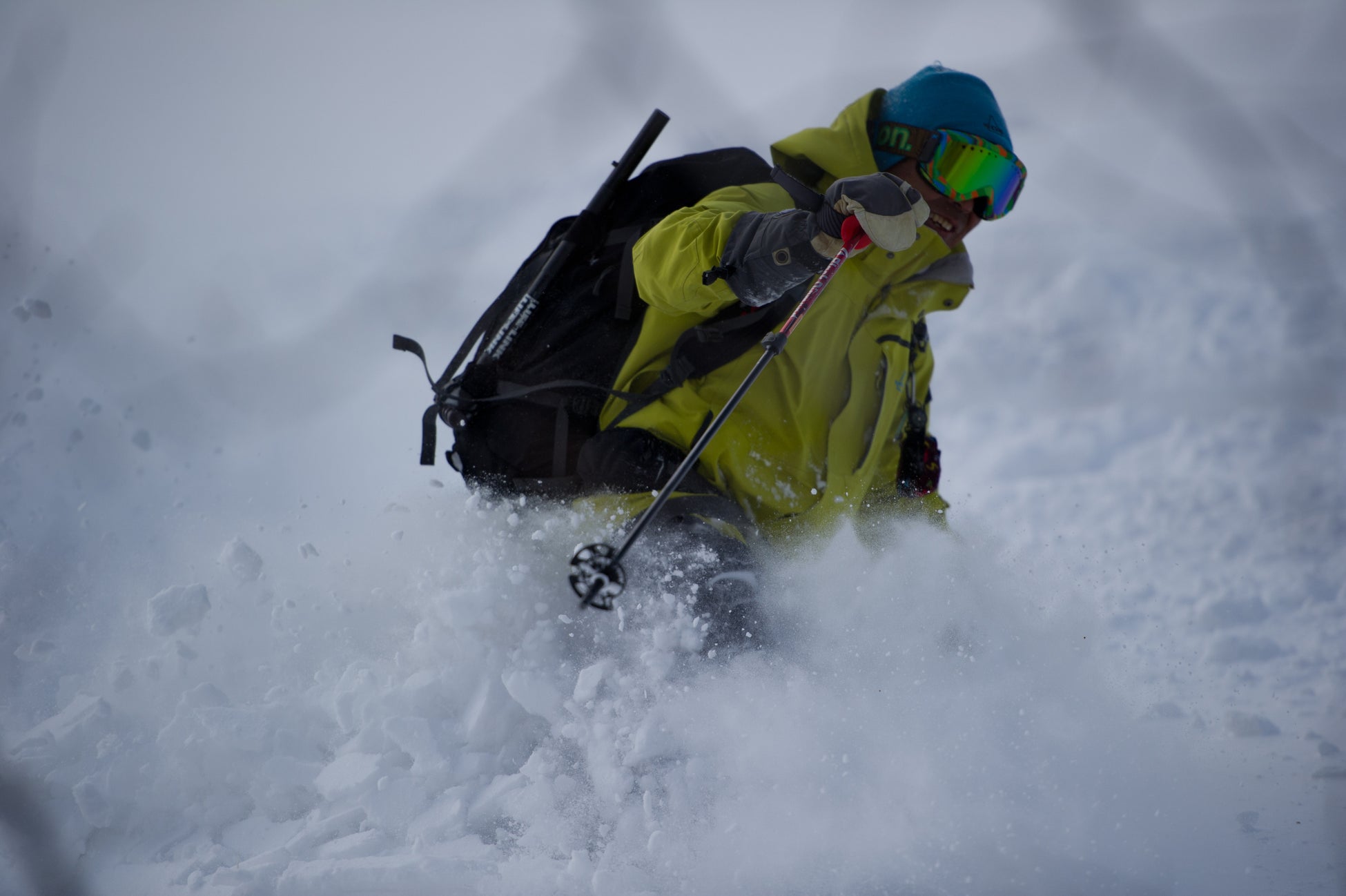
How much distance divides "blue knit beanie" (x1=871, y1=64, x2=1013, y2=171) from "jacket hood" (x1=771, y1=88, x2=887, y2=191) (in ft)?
0.53

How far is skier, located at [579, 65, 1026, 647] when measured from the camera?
103 inches

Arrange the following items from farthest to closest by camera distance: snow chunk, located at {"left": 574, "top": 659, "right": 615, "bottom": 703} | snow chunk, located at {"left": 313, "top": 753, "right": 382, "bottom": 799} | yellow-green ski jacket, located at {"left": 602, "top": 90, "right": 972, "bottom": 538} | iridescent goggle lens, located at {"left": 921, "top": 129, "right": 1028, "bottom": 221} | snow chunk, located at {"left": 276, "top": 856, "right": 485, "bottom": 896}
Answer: iridescent goggle lens, located at {"left": 921, "top": 129, "right": 1028, "bottom": 221} → yellow-green ski jacket, located at {"left": 602, "top": 90, "right": 972, "bottom": 538} → snow chunk, located at {"left": 574, "top": 659, "right": 615, "bottom": 703} → snow chunk, located at {"left": 313, "top": 753, "right": 382, "bottom": 799} → snow chunk, located at {"left": 276, "top": 856, "right": 485, "bottom": 896}

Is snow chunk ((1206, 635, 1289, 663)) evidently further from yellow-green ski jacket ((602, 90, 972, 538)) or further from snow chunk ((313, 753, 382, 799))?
snow chunk ((313, 753, 382, 799))

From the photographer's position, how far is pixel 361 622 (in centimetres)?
294

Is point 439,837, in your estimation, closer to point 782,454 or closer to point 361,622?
point 361,622

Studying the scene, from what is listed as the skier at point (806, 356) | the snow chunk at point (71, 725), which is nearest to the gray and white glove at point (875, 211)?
the skier at point (806, 356)

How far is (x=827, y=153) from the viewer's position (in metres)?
2.79

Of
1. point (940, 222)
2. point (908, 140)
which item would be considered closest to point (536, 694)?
point (940, 222)

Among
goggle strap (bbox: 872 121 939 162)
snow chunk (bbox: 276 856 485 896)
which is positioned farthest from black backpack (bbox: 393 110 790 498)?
snow chunk (bbox: 276 856 485 896)

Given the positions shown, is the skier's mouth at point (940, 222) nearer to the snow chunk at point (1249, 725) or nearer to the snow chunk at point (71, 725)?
the snow chunk at point (1249, 725)

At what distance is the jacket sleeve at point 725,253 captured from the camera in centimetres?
222

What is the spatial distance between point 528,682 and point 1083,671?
196 cm

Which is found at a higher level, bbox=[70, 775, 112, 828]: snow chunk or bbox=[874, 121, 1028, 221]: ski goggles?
bbox=[874, 121, 1028, 221]: ski goggles

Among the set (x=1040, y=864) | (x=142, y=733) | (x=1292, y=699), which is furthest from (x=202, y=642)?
(x=1292, y=699)
